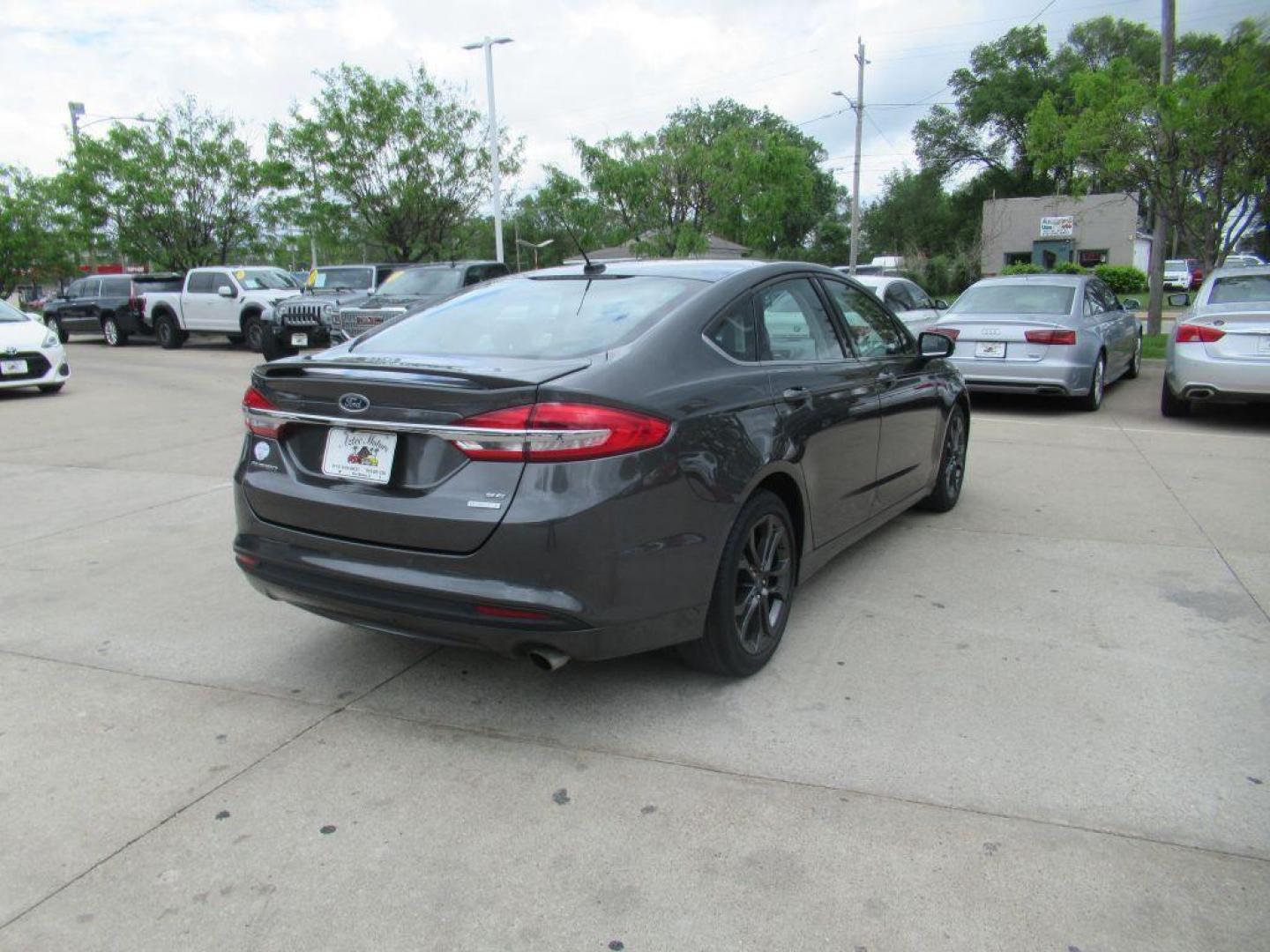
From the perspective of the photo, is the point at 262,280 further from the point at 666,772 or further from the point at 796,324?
the point at 666,772

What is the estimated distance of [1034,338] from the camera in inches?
399

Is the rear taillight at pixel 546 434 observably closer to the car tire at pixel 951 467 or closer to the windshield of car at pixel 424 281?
the car tire at pixel 951 467

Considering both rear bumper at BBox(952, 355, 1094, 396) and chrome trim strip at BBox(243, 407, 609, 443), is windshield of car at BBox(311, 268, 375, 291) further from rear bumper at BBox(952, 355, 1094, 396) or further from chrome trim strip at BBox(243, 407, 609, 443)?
chrome trim strip at BBox(243, 407, 609, 443)

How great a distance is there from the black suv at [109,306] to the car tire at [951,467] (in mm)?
21932

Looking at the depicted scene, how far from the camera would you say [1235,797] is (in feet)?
9.61

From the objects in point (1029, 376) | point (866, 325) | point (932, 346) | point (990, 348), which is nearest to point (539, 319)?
point (866, 325)

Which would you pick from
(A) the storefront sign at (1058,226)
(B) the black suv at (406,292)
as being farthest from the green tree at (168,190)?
(A) the storefront sign at (1058,226)

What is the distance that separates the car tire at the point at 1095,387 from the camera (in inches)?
412

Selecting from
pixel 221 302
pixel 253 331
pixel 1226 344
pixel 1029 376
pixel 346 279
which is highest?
pixel 346 279

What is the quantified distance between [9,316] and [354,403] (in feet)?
41.6

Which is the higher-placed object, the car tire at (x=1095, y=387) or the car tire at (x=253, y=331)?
the car tire at (x=253, y=331)

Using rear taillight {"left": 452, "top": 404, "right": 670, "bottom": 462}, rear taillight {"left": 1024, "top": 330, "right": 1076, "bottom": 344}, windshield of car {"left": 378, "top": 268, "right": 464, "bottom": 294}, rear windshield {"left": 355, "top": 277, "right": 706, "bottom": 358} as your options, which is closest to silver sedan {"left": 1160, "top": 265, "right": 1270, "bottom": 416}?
rear taillight {"left": 1024, "top": 330, "right": 1076, "bottom": 344}

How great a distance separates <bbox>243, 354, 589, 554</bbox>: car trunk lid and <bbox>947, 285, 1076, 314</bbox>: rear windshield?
869 centimetres

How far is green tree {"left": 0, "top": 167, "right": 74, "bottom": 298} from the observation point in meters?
34.8
